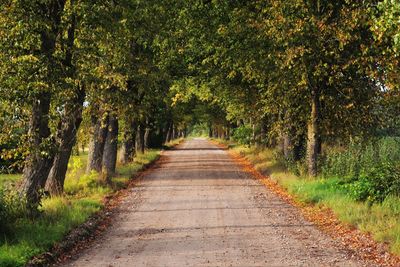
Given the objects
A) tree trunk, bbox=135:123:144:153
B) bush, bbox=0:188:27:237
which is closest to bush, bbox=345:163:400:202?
bush, bbox=0:188:27:237

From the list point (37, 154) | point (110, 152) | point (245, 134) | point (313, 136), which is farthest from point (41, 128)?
point (245, 134)

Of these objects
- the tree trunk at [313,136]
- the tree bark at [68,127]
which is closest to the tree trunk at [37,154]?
the tree bark at [68,127]

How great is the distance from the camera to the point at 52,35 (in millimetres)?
12000

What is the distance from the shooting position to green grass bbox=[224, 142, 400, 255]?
10.1 meters

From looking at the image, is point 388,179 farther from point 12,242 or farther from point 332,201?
point 12,242

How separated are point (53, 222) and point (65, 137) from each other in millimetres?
4003

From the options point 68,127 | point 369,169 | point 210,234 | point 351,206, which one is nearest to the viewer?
point 210,234

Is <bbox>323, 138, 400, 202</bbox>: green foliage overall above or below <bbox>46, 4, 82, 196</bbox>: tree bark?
below

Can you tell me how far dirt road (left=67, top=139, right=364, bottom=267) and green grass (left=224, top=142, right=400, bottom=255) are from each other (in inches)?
31.8

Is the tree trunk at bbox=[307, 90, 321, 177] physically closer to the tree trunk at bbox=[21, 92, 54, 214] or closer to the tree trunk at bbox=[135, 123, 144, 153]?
the tree trunk at bbox=[21, 92, 54, 214]

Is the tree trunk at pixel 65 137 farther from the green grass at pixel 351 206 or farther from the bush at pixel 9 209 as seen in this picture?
the green grass at pixel 351 206

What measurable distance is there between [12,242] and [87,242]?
1.71m

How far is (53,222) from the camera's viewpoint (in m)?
11.3

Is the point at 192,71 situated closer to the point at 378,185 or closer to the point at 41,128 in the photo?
the point at 378,185
